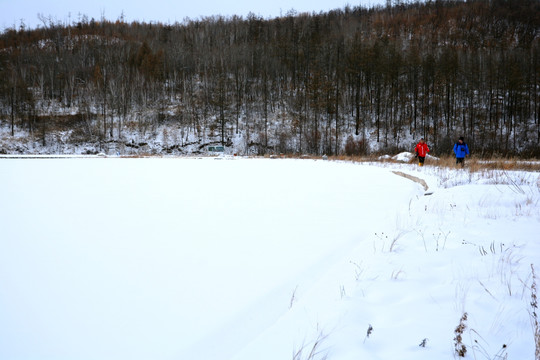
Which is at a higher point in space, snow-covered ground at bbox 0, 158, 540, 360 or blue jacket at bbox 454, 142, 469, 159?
blue jacket at bbox 454, 142, 469, 159

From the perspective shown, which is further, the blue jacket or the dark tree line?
the dark tree line

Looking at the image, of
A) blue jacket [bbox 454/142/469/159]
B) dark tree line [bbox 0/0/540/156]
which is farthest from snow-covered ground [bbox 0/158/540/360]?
dark tree line [bbox 0/0/540/156]

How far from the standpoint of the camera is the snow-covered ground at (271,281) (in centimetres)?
206

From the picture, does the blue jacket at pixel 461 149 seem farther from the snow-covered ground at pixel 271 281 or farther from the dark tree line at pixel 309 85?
the dark tree line at pixel 309 85

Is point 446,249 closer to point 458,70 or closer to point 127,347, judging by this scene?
point 127,347

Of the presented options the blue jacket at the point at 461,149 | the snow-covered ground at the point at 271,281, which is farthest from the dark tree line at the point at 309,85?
the snow-covered ground at the point at 271,281

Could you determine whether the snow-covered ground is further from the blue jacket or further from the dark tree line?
the dark tree line

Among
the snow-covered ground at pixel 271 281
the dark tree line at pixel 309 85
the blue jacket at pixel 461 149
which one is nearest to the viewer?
the snow-covered ground at pixel 271 281

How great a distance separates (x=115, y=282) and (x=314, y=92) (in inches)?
1700

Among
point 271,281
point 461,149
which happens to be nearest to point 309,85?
point 461,149

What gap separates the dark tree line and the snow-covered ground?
31.9 meters

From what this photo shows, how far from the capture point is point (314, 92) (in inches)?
1682

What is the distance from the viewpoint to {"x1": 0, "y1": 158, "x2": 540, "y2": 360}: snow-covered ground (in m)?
2.06

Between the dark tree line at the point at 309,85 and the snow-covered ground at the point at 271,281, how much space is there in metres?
31.9
